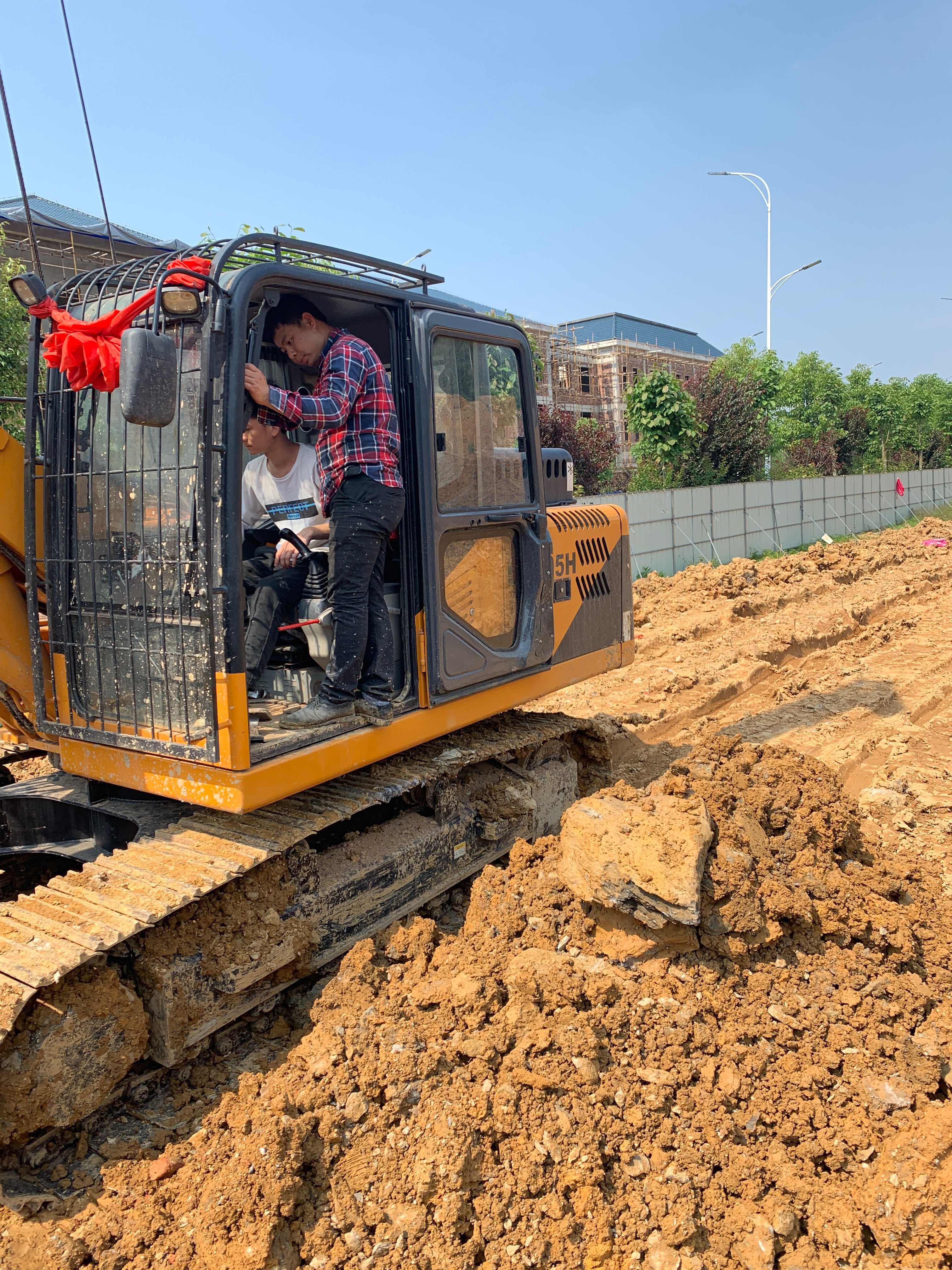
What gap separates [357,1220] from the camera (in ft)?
8.79

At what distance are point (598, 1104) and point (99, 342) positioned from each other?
301 centimetres

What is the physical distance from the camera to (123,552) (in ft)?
11.0

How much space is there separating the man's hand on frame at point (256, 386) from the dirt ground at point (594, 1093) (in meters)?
2.12

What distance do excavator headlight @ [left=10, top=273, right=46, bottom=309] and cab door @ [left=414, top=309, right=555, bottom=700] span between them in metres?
1.42

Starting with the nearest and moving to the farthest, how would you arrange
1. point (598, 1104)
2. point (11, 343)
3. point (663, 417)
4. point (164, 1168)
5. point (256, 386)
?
point (164, 1168) < point (598, 1104) < point (256, 386) < point (11, 343) < point (663, 417)

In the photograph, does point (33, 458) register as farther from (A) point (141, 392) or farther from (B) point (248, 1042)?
(B) point (248, 1042)

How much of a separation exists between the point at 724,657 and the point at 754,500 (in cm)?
1144

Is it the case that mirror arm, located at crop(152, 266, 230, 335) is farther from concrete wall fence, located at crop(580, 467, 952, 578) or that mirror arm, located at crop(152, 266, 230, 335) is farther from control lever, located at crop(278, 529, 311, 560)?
concrete wall fence, located at crop(580, 467, 952, 578)

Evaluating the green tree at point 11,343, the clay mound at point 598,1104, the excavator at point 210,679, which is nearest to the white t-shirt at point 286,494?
the excavator at point 210,679

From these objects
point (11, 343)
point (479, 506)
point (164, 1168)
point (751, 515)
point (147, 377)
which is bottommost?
point (164, 1168)

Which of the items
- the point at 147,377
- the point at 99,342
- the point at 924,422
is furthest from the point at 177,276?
the point at 924,422

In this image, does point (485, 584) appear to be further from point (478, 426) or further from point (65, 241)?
point (65, 241)

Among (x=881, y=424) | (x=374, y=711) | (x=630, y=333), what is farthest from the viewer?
(x=630, y=333)

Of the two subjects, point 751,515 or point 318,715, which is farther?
point 751,515
